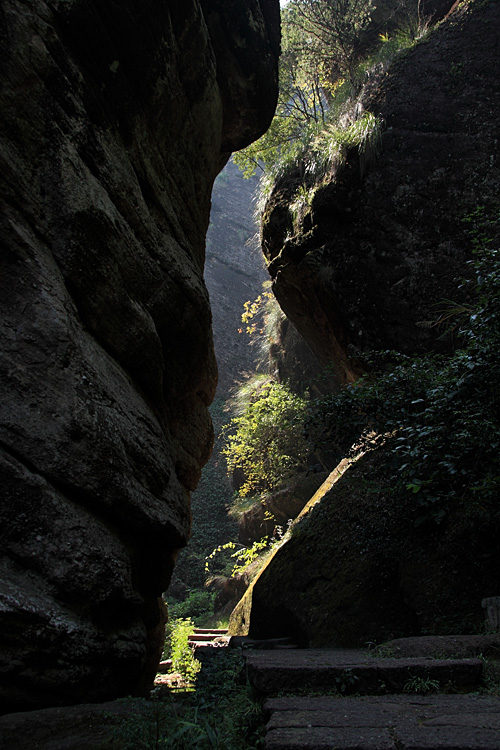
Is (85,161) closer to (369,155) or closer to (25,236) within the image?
(25,236)

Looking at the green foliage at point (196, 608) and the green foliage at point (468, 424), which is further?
the green foliage at point (196, 608)

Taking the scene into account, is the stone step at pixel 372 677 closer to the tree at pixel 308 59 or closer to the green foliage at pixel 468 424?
the green foliage at pixel 468 424

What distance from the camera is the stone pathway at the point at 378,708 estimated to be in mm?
1740

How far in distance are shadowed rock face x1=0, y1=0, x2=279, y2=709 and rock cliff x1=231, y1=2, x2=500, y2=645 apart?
7.38ft

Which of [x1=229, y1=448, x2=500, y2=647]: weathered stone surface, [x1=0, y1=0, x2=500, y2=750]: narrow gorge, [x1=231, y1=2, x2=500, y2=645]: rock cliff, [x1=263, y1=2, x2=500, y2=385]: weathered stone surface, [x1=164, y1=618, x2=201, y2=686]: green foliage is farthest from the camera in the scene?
[x1=263, y1=2, x2=500, y2=385]: weathered stone surface

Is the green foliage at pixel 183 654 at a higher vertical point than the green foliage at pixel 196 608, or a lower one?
lower

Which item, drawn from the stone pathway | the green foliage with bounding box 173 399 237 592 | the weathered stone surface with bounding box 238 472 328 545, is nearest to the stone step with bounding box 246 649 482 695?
the stone pathway

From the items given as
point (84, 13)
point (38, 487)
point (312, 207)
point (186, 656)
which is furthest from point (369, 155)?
point (186, 656)

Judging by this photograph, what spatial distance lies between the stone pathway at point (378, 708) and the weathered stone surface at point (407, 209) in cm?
508

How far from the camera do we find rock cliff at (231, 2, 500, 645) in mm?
5078

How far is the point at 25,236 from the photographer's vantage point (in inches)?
118

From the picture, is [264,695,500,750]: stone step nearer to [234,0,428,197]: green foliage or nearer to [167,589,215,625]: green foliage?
[234,0,428,197]: green foliage

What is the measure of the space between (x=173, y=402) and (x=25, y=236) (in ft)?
9.81

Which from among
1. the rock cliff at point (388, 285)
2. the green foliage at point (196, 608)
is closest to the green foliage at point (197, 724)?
the rock cliff at point (388, 285)
